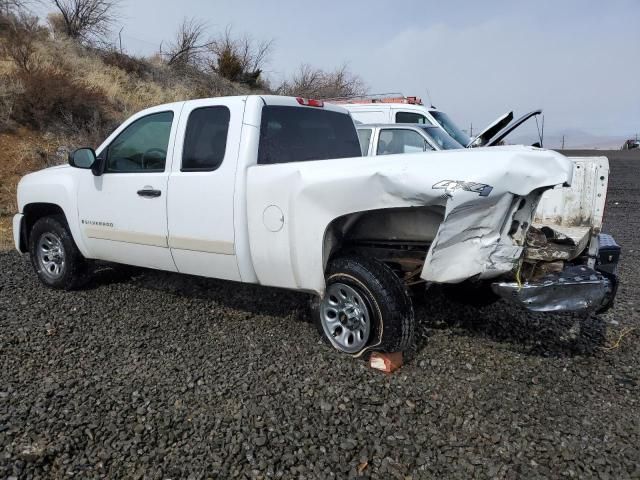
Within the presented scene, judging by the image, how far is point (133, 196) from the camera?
4867mm

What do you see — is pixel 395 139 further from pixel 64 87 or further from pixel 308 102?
pixel 64 87

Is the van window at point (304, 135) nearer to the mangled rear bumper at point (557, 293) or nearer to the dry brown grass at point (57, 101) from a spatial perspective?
the mangled rear bumper at point (557, 293)

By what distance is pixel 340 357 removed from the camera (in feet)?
13.2

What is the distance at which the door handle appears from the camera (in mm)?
4664

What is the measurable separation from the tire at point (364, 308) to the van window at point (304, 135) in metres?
1.03

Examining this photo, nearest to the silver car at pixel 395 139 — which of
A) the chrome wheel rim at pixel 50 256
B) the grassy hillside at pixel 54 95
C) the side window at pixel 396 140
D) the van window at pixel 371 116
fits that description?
the side window at pixel 396 140

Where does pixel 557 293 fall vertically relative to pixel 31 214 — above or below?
below

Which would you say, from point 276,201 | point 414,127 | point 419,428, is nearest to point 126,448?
point 419,428

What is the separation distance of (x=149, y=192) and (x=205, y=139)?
701 mm

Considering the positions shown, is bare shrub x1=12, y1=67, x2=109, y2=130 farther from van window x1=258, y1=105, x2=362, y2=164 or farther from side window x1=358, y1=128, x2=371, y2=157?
van window x1=258, y1=105, x2=362, y2=164

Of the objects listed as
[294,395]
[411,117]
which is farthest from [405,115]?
[294,395]

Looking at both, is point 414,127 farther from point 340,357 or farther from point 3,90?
point 3,90

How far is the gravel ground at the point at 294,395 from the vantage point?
2840 mm

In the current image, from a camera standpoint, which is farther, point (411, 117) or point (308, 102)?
point (411, 117)
